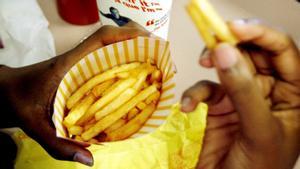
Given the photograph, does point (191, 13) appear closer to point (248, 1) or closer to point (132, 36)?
point (132, 36)

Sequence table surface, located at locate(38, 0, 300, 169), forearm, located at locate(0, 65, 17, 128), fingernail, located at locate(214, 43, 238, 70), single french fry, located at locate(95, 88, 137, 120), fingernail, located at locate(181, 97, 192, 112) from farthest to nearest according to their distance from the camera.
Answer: table surface, located at locate(38, 0, 300, 169) < forearm, located at locate(0, 65, 17, 128) < single french fry, located at locate(95, 88, 137, 120) < fingernail, located at locate(181, 97, 192, 112) < fingernail, located at locate(214, 43, 238, 70)

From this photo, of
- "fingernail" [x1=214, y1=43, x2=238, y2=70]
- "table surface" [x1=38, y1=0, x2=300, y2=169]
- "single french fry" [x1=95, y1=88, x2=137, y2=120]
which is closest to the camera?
"fingernail" [x1=214, y1=43, x2=238, y2=70]

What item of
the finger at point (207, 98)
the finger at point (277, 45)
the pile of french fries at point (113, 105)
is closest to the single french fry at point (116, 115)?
the pile of french fries at point (113, 105)

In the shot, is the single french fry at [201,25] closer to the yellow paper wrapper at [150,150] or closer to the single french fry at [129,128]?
the single french fry at [129,128]

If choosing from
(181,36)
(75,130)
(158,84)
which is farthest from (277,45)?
(181,36)

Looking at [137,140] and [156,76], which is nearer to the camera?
[156,76]

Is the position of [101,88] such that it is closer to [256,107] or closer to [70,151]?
[70,151]

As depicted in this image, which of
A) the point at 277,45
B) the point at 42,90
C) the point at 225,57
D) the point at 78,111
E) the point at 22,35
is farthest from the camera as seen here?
the point at 22,35

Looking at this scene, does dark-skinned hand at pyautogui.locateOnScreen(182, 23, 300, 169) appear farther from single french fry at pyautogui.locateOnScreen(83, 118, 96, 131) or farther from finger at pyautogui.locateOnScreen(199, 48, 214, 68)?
single french fry at pyautogui.locateOnScreen(83, 118, 96, 131)

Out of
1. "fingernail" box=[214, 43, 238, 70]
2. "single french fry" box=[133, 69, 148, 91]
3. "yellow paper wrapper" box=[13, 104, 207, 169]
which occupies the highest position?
"fingernail" box=[214, 43, 238, 70]

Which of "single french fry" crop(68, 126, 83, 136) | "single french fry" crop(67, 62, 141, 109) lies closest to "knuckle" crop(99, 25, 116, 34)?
"single french fry" crop(67, 62, 141, 109)
